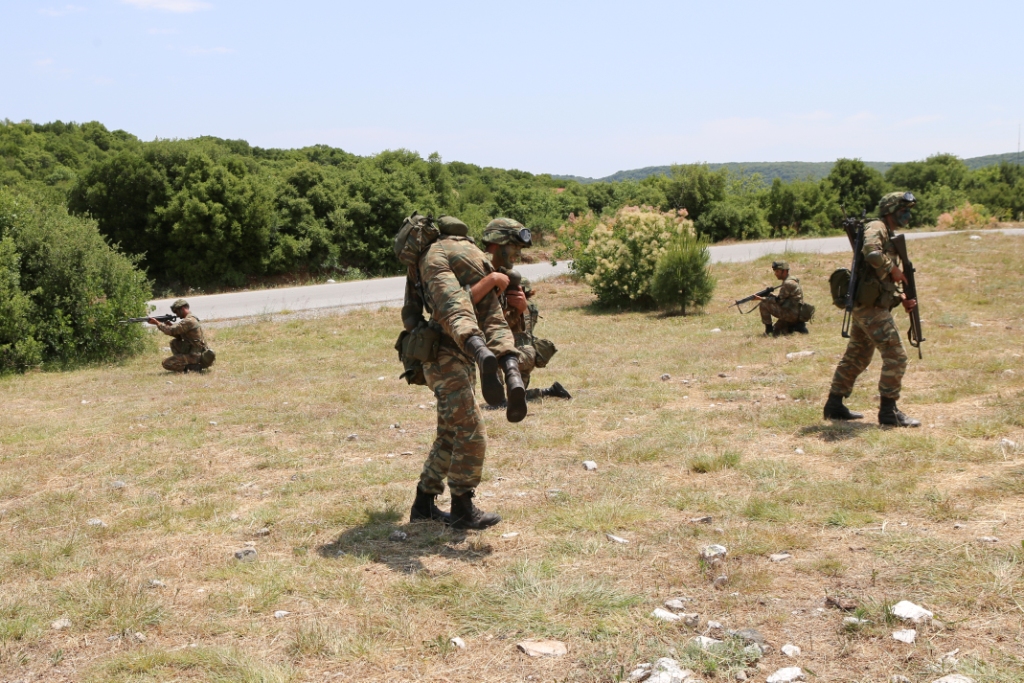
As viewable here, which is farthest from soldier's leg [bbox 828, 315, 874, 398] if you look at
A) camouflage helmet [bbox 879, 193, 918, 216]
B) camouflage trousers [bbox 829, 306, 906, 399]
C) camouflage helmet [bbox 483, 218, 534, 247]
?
camouflage helmet [bbox 483, 218, 534, 247]

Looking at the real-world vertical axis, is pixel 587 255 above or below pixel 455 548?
above

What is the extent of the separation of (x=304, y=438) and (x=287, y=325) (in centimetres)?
854

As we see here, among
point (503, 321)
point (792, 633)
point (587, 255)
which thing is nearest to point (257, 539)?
point (503, 321)

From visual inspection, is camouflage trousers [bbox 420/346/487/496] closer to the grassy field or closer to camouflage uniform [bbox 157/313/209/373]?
the grassy field

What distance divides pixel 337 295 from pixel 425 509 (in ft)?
54.2

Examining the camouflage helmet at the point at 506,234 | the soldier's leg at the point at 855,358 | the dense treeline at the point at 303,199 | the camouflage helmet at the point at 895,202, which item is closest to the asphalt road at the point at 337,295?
the dense treeline at the point at 303,199

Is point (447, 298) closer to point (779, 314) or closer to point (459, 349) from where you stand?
point (459, 349)

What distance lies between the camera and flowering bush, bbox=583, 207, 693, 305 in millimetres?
15953

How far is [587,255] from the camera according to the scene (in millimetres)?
17844

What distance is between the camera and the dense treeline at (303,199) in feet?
83.6

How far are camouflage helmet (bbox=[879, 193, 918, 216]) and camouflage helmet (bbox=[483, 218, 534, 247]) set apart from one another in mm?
3547

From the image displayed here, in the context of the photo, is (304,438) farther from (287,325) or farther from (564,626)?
(287,325)

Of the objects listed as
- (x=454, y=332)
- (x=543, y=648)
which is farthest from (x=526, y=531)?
(x=543, y=648)

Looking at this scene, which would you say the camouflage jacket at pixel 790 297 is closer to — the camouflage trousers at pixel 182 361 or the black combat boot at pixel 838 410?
the black combat boot at pixel 838 410
